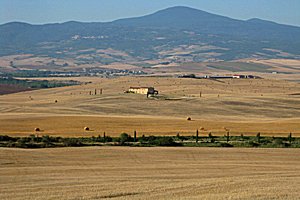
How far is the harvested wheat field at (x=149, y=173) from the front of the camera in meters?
21.1

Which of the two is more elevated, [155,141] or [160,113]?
[160,113]

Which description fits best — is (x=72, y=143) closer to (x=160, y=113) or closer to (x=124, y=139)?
(x=124, y=139)

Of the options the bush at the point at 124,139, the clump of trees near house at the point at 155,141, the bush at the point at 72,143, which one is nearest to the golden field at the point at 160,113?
the clump of trees near house at the point at 155,141

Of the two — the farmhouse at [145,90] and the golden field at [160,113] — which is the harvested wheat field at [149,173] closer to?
the golden field at [160,113]

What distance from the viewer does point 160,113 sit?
219ft

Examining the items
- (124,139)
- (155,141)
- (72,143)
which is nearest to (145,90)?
(124,139)

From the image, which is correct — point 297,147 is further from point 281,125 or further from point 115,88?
point 115,88

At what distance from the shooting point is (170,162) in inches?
1219

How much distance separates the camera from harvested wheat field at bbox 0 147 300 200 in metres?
21.1

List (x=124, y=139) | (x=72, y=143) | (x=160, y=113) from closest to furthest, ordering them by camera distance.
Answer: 1. (x=72, y=143)
2. (x=124, y=139)
3. (x=160, y=113)

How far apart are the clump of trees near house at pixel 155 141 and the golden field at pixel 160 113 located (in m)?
3.53

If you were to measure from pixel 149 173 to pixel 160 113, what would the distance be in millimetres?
39844

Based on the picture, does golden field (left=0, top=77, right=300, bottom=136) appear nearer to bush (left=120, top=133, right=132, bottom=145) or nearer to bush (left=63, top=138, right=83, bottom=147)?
bush (left=120, top=133, right=132, bottom=145)

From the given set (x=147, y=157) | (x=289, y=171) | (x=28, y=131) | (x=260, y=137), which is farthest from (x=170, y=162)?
(x=28, y=131)
